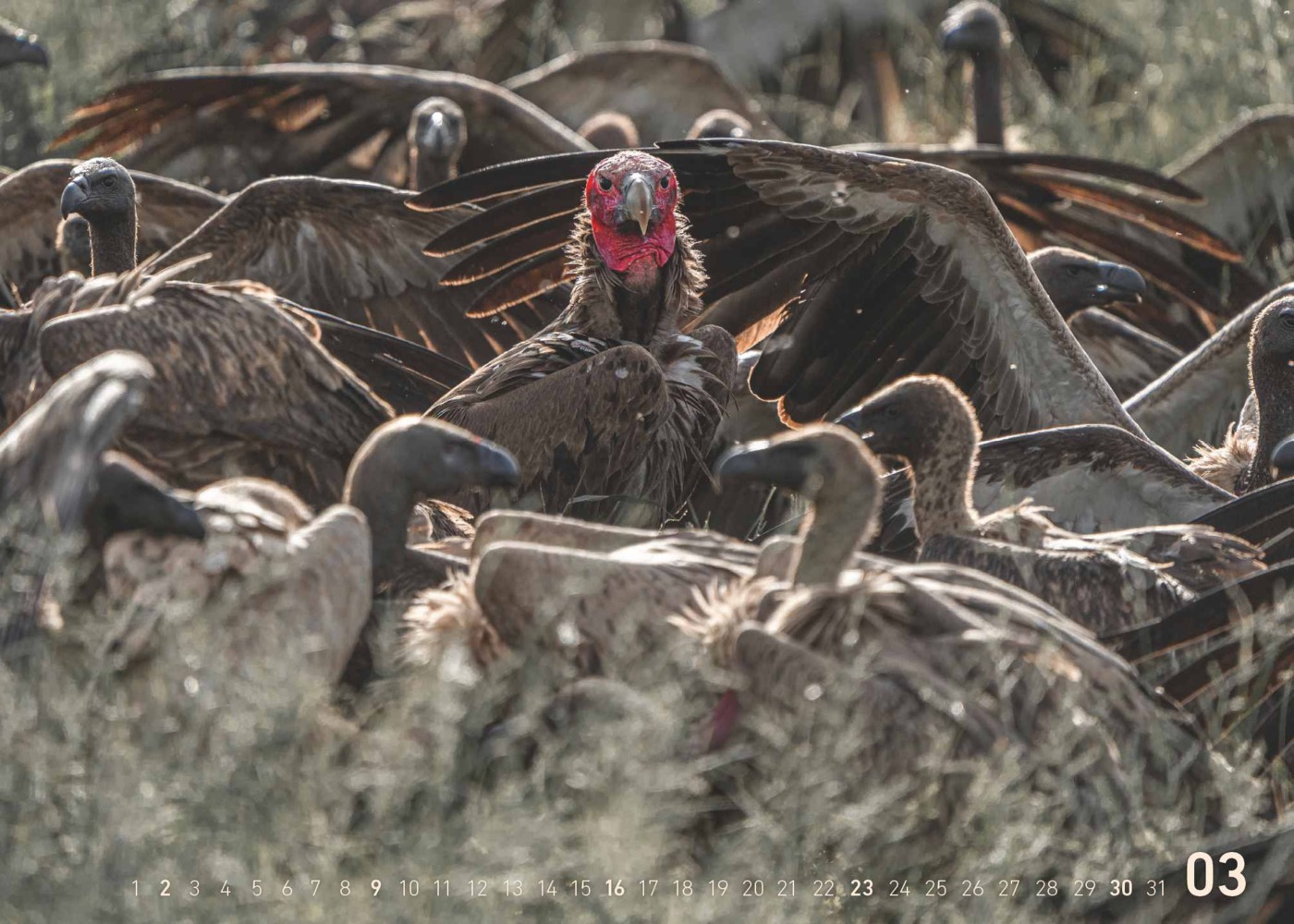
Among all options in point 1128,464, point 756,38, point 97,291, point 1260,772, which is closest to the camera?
point 1260,772

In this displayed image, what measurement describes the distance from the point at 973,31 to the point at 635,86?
1964mm

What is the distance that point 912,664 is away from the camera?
417 cm

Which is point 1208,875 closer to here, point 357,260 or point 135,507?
point 135,507

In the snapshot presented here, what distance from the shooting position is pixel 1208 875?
4043mm

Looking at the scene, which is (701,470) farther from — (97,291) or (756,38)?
(756,38)

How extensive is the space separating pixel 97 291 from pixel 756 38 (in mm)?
9668

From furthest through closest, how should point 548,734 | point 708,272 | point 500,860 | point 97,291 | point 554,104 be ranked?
1. point 554,104
2. point 708,272
3. point 97,291
4. point 548,734
5. point 500,860

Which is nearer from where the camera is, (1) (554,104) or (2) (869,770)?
(2) (869,770)

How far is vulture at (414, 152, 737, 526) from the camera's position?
235 inches

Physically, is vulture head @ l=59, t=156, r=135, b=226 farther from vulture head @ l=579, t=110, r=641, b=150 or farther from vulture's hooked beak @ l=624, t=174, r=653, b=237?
vulture head @ l=579, t=110, r=641, b=150

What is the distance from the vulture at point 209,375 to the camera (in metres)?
5.20

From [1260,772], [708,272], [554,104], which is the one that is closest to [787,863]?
[1260,772]

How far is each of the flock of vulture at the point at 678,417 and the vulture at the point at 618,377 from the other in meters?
0.01

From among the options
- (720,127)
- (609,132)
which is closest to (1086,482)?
(720,127)
